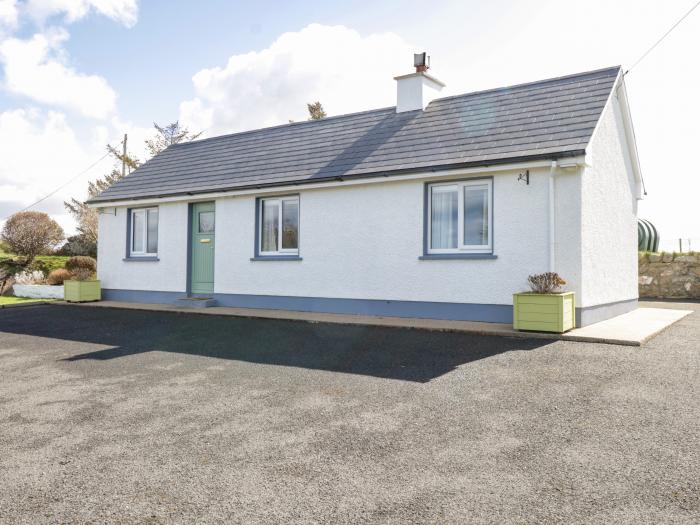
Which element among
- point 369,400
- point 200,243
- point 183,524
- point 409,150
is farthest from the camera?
point 200,243

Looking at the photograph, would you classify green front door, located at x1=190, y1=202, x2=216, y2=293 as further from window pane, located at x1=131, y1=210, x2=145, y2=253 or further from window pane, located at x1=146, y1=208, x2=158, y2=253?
window pane, located at x1=131, y1=210, x2=145, y2=253

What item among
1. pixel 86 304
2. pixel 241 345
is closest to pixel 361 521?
pixel 241 345

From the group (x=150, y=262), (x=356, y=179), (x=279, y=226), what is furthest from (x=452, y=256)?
(x=150, y=262)

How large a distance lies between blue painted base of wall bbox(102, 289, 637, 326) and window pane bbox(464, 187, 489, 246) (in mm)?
1343

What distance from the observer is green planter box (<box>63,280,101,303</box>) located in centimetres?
1562

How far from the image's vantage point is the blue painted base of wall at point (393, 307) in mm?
10141

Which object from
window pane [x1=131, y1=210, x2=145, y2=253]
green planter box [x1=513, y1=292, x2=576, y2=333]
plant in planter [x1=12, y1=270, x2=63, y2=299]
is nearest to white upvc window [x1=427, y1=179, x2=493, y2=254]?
green planter box [x1=513, y1=292, x2=576, y2=333]

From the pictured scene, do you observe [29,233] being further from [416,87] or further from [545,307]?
[545,307]

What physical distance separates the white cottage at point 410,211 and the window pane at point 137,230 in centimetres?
5

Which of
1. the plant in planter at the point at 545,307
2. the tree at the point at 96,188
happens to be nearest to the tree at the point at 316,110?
the tree at the point at 96,188

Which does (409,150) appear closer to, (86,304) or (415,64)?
(415,64)

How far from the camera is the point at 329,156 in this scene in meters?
13.3

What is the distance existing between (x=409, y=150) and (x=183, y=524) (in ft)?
33.4

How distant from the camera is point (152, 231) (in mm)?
15812
